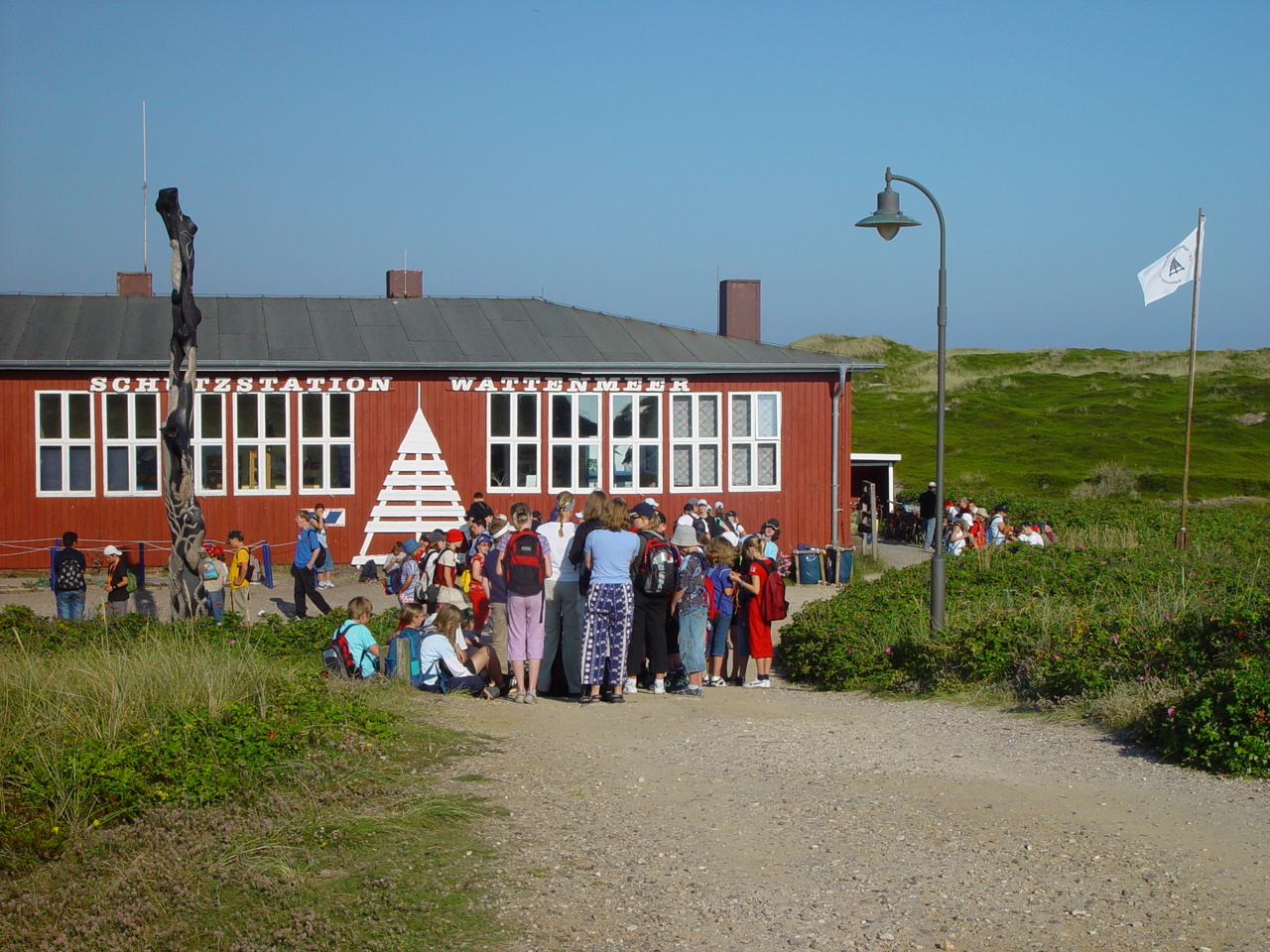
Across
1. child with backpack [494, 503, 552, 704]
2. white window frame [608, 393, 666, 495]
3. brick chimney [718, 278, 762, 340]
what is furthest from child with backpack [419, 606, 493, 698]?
brick chimney [718, 278, 762, 340]

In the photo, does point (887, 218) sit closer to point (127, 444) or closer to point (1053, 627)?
point (1053, 627)

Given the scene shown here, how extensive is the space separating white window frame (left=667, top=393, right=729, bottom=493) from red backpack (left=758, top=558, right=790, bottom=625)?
1170cm

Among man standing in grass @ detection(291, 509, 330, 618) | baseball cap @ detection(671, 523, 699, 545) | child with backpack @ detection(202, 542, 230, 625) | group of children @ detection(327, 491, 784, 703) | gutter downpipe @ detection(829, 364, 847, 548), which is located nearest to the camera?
group of children @ detection(327, 491, 784, 703)

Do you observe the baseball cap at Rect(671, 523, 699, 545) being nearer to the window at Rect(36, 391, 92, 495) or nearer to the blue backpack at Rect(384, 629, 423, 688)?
the blue backpack at Rect(384, 629, 423, 688)

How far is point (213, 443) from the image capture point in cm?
2275

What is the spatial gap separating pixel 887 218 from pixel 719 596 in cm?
406

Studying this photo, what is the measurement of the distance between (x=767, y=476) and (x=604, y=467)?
3.13 metres

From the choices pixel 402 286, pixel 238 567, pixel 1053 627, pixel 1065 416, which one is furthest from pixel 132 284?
pixel 1065 416

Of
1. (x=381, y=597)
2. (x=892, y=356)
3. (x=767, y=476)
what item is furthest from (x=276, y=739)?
(x=892, y=356)

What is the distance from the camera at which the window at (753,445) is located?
24.2 m

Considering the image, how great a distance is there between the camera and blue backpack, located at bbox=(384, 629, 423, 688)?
1113 cm

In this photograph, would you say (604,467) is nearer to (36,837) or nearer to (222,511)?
(222,511)

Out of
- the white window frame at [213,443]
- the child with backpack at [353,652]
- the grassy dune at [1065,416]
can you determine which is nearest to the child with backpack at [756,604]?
the child with backpack at [353,652]

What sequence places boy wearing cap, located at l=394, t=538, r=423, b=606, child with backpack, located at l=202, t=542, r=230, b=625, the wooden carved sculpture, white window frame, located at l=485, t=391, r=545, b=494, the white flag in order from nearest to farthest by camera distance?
1. the wooden carved sculpture
2. boy wearing cap, located at l=394, t=538, r=423, b=606
3. child with backpack, located at l=202, t=542, r=230, b=625
4. the white flag
5. white window frame, located at l=485, t=391, r=545, b=494
